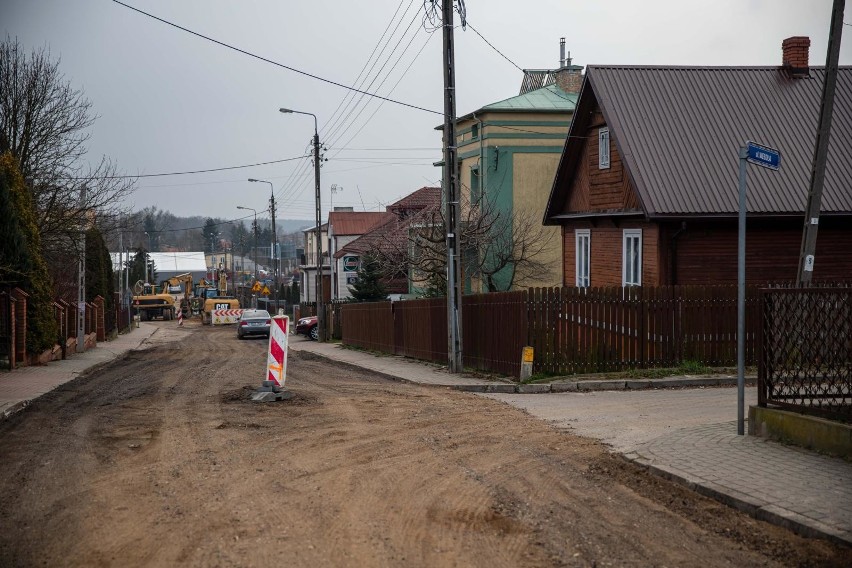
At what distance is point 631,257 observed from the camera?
2150cm

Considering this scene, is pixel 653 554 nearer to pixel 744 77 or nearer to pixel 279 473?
pixel 279 473

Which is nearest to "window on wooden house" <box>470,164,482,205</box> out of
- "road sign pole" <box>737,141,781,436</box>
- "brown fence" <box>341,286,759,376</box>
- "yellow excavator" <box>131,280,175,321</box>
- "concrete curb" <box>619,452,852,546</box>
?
"brown fence" <box>341,286,759,376</box>

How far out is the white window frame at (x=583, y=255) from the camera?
24547mm

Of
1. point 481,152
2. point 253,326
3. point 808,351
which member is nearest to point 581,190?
point 481,152

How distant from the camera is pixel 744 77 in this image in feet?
→ 75.6

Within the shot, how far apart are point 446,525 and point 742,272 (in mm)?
4920

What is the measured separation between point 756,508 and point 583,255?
59.6 ft

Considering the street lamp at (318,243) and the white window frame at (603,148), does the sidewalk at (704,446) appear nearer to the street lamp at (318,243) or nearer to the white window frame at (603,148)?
the white window frame at (603,148)

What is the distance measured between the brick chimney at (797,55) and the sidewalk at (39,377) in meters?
18.6

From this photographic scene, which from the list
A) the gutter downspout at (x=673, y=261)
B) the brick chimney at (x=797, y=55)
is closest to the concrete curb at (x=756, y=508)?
the gutter downspout at (x=673, y=261)

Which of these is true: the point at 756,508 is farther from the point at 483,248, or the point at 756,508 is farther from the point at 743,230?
the point at 483,248

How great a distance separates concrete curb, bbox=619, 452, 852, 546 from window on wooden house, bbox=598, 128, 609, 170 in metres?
14.9

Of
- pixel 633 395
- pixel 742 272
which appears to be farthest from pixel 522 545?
pixel 633 395

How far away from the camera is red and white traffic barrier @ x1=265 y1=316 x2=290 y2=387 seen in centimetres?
1483
